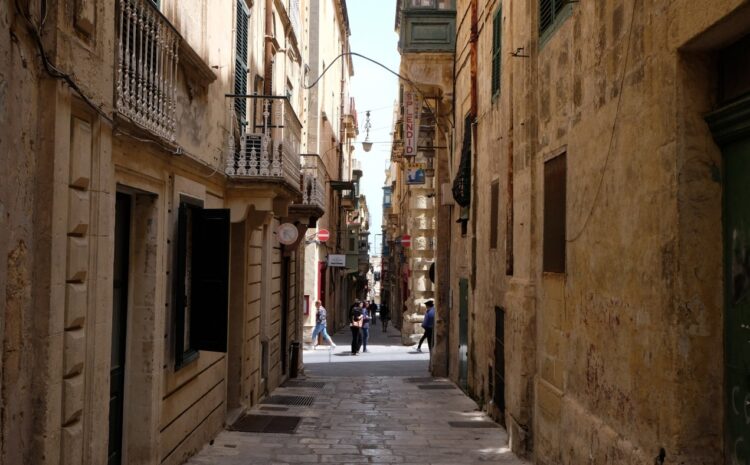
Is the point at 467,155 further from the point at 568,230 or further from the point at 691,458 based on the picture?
the point at 691,458

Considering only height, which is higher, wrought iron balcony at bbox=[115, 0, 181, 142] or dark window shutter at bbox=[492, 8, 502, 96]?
dark window shutter at bbox=[492, 8, 502, 96]

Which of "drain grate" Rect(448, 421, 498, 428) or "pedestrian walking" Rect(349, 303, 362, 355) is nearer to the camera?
"drain grate" Rect(448, 421, 498, 428)

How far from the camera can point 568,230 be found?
8008 millimetres

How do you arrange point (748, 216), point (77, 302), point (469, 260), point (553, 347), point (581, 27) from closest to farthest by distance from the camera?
point (748, 216)
point (77, 302)
point (581, 27)
point (553, 347)
point (469, 260)

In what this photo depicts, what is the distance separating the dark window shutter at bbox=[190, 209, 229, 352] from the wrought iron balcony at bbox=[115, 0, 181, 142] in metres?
1.62

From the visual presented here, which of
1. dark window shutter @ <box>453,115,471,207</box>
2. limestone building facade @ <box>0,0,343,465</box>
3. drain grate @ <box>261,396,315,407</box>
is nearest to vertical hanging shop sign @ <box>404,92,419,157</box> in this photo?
dark window shutter @ <box>453,115,471,207</box>

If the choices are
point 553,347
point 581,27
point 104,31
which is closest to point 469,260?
point 553,347

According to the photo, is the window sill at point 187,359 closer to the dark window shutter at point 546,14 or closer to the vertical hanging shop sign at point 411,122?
the dark window shutter at point 546,14

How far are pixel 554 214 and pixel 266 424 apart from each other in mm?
5804

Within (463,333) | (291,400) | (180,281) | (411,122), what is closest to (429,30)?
(411,122)

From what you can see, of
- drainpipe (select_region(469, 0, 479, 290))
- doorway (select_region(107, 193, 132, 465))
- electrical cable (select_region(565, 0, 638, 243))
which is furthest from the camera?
drainpipe (select_region(469, 0, 479, 290))

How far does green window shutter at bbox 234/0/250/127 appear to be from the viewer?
12.0 metres

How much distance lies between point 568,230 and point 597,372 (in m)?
1.60

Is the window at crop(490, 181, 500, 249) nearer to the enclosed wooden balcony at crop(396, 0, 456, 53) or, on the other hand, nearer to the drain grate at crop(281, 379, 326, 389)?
the drain grate at crop(281, 379, 326, 389)
